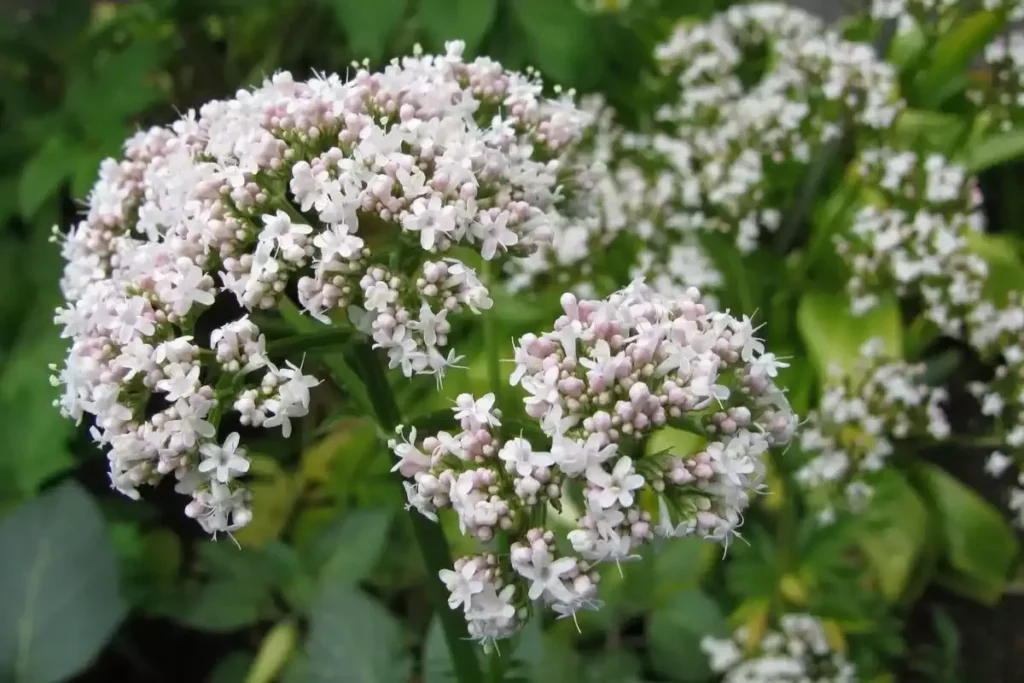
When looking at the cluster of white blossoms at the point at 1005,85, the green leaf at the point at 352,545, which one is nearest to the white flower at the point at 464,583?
the green leaf at the point at 352,545

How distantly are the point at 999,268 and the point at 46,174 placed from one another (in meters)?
1.20

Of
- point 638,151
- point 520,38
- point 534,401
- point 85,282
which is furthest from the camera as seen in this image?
point 638,151

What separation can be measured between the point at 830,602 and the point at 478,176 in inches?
26.8

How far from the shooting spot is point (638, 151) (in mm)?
1216

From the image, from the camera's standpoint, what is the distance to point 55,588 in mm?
914

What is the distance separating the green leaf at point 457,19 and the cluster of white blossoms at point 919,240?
0.51 meters

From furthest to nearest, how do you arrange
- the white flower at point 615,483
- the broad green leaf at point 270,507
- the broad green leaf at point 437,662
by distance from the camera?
the broad green leaf at point 270,507
the broad green leaf at point 437,662
the white flower at point 615,483

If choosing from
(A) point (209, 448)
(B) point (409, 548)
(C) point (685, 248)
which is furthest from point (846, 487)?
(A) point (209, 448)

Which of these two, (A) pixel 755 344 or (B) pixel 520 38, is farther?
(B) pixel 520 38

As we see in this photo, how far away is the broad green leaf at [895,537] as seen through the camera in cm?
106

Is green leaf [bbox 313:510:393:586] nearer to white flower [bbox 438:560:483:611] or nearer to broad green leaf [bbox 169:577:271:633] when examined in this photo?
broad green leaf [bbox 169:577:271:633]

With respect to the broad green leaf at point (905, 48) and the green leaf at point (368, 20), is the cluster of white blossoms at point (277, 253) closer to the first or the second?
the green leaf at point (368, 20)

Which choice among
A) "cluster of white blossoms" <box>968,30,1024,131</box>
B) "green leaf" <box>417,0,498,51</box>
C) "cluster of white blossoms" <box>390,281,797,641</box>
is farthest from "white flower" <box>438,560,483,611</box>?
"cluster of white blossoms" <box>968,30,1024,131</box>

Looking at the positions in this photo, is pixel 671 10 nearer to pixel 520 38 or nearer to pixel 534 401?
pixel 520 38
